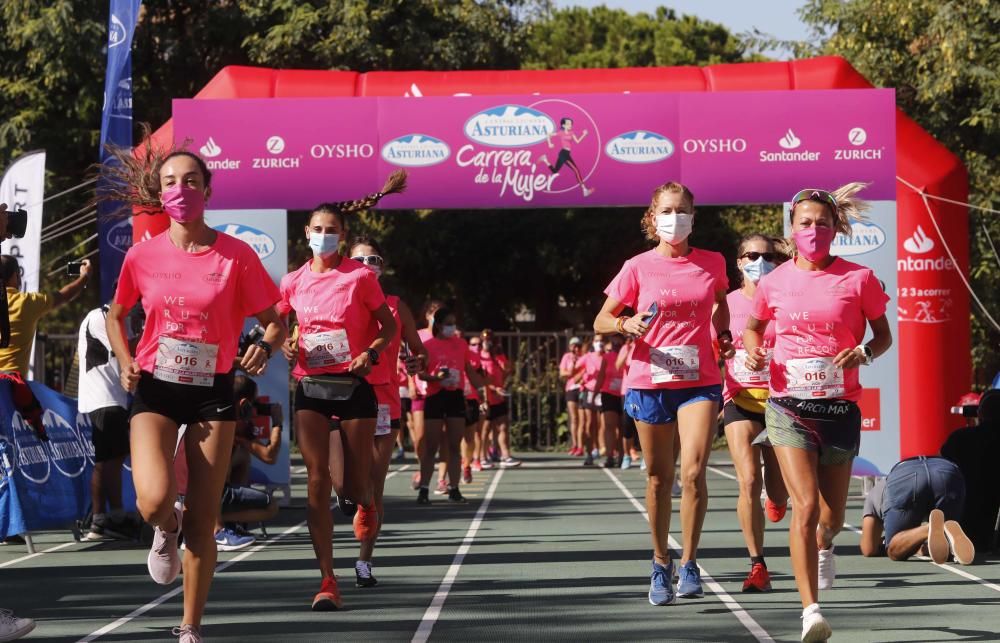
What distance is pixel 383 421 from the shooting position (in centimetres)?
991

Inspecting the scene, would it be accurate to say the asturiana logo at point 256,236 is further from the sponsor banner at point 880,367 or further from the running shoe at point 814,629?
the running shoe at point 814,629

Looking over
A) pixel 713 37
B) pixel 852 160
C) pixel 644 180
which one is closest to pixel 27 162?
pixel 644 180

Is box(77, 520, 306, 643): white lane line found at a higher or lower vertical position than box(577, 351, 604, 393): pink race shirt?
lower

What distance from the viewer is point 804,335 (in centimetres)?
721

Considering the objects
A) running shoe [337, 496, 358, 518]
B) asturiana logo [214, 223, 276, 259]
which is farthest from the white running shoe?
asturiana logo [214, 223, 276, 259]

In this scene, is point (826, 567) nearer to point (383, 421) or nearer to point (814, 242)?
point (814, 242)

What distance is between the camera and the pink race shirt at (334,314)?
8469 mm

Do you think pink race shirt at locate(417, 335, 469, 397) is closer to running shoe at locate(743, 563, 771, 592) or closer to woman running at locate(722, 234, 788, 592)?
woman running at locate(722, 234, 788, 592)

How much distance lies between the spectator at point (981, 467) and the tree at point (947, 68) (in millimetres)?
12639

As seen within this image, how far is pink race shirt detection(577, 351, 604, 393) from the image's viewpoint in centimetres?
2434

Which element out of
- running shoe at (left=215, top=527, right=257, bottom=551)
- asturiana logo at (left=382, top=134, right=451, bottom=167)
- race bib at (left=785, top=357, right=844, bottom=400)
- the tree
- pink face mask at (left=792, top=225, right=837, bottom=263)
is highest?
the tree

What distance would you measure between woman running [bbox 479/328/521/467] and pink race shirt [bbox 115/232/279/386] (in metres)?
16.7

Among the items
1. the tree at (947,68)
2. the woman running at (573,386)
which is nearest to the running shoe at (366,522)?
the tree at (947,68)

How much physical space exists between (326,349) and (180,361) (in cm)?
203
